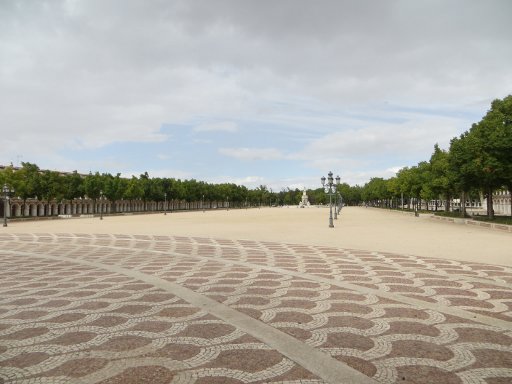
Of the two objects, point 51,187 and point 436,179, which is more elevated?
point 436,179

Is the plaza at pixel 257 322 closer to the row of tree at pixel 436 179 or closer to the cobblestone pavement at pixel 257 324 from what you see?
the cobblestone pavement at pixel 257 324

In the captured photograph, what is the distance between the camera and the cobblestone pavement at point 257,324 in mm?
5816

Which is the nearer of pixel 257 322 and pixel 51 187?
pixel 257 322

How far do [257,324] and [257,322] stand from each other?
0.13m

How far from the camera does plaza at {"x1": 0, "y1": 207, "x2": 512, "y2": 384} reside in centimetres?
583

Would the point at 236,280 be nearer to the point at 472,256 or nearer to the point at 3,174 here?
the point at 472,256

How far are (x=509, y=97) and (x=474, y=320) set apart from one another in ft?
135

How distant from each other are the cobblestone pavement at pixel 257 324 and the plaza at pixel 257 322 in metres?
0.03

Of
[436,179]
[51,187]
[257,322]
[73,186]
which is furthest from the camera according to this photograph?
[73,186]

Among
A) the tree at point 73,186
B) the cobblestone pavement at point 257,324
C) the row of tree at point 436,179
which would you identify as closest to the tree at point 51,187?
the row of tree at point 436,179

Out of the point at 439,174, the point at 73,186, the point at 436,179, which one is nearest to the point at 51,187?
the point at 73,186

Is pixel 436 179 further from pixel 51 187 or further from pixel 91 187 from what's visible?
pixel 91 187

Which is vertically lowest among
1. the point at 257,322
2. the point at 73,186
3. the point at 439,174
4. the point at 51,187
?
the point at 257,322

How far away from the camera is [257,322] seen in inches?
316
